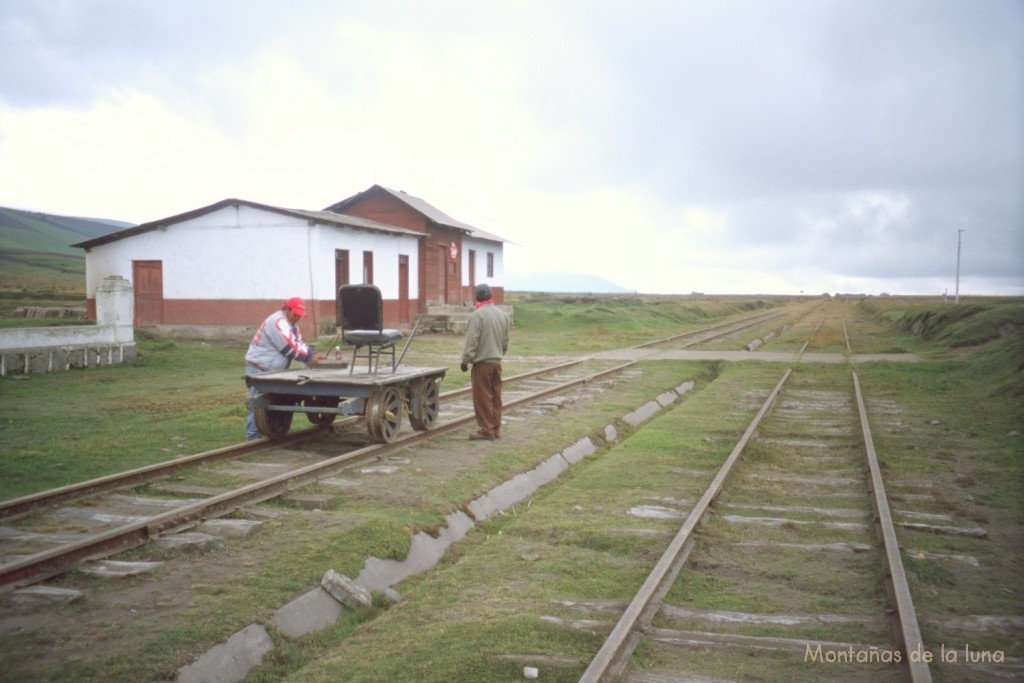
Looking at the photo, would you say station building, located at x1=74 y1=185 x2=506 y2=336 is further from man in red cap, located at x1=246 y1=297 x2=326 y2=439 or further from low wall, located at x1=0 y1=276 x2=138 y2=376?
man in red cap, located at x1=246 y1=297 x2=326 y2=439

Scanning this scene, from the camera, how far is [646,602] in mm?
5262

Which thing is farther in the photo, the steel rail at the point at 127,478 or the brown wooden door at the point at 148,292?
the brown wooden door at the point at 148,292

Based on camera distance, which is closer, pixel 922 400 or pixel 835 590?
pixel 835 590

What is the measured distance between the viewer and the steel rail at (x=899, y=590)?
431 cm

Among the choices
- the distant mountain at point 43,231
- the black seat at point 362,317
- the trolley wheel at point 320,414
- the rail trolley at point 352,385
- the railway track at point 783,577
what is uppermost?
the distant mountain at point 43,231

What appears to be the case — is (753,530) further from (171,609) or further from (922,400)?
(922,400)

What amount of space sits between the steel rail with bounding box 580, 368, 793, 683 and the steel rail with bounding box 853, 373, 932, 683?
145 cm

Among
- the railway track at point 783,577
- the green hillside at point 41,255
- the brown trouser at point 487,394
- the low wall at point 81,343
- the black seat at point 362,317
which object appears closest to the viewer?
the railway track at point 783,577

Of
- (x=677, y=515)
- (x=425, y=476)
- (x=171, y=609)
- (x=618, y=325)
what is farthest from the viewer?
(x=618, y=325)

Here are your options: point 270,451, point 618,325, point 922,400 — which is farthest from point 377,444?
point 618,325

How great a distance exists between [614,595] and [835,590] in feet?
5.24

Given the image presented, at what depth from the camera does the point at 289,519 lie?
23.0 feet

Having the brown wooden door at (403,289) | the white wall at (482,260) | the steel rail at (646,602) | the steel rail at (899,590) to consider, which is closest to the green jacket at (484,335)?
the steel rail at (646,602)

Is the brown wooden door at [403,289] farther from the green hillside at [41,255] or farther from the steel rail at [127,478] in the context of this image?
the steel rail at [127,478]
